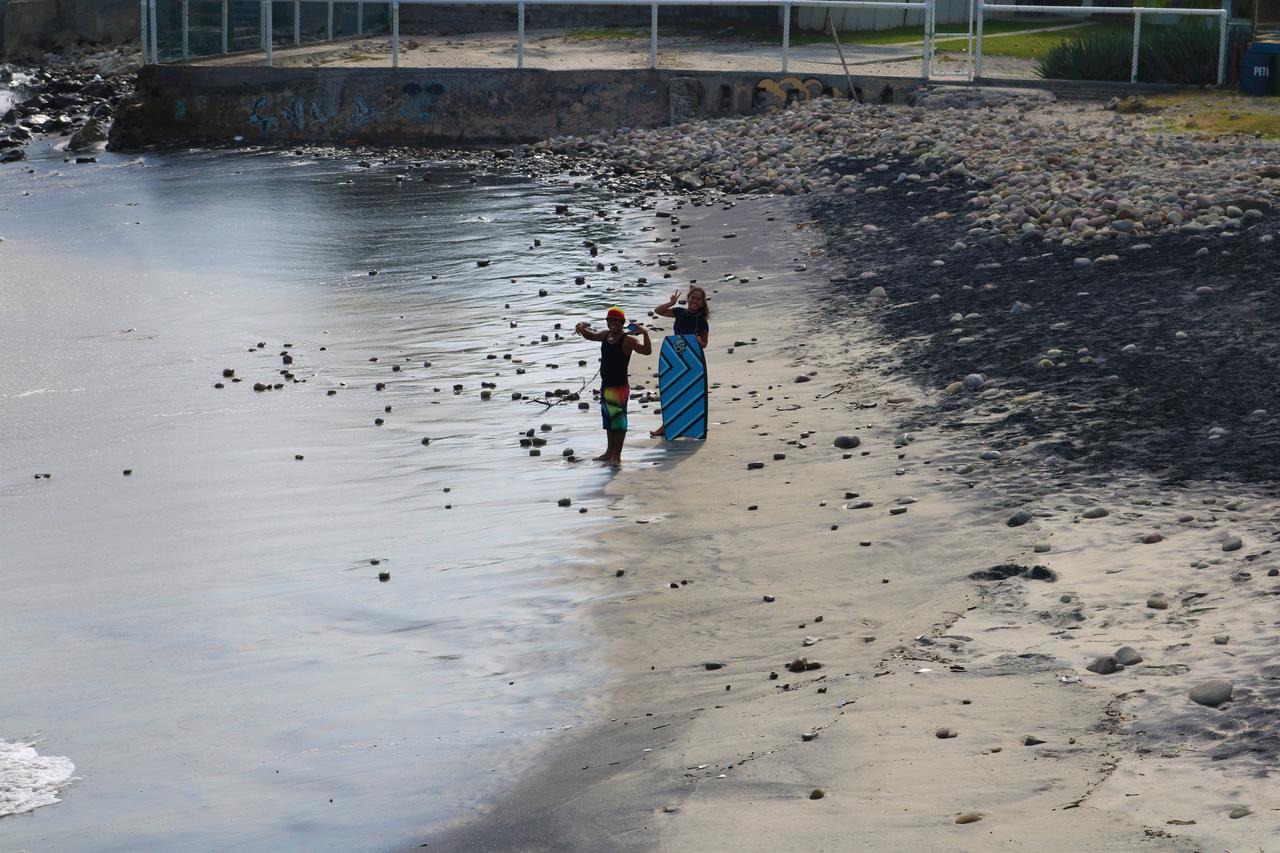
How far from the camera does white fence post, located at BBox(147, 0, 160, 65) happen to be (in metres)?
31.7

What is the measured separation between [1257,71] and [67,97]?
89.5 feet

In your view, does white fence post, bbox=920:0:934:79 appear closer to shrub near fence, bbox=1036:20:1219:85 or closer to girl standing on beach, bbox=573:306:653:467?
shrub near fence, bbox=1036:20:1219:85

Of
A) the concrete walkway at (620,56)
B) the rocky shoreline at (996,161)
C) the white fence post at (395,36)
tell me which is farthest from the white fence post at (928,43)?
the white fence post at (395,36)

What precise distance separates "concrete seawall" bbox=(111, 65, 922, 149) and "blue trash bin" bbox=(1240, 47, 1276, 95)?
8628mm

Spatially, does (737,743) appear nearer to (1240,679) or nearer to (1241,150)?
(1240,679)

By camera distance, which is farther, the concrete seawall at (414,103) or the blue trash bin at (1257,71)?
the concrete seawall at (414,103)

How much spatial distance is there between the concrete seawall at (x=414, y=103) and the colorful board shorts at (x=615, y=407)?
63.5 ft

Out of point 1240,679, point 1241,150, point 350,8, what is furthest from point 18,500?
point 350,8

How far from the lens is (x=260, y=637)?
29.4 feet

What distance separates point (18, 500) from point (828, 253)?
33.9ft

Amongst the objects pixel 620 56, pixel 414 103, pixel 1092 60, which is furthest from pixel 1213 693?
pixel 620 56

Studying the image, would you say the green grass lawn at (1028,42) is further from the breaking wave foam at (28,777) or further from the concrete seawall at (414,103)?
the breaking wave foam at (28,777)

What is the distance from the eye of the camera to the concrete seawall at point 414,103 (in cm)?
3084

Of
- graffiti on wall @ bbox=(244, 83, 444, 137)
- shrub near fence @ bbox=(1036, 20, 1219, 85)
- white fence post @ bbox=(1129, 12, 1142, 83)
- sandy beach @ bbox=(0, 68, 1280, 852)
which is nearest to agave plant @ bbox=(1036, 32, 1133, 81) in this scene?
shrub near fence @ bbox=(1036, 20, 1219, 85)
